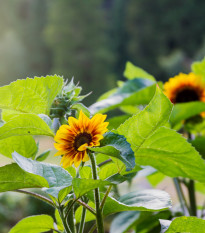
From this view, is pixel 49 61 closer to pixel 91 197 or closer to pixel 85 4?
pixel 85 4

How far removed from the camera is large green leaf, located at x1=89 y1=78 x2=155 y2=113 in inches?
21.6

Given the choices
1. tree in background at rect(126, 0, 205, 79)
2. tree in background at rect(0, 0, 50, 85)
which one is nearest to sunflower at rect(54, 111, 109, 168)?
tree in background at rect(126, 0, 205, 79)

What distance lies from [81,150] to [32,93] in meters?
0.07

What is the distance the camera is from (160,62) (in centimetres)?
1257

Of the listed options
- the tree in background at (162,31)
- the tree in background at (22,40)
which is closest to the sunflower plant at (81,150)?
the tree in background at (162,31)

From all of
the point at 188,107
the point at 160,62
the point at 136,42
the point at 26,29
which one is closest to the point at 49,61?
the point at 26,29

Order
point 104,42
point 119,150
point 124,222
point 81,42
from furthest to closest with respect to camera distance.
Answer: point 104,42
point 81,42
point 124,222
point 119,150

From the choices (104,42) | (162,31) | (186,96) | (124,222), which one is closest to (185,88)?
(186,96)

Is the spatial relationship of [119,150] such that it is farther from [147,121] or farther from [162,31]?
[162,31]

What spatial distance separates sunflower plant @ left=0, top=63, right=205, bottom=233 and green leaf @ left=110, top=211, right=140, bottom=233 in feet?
0.50

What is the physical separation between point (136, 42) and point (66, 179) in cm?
1373

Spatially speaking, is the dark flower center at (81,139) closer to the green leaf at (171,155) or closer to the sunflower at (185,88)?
the green leaf at (171,155)

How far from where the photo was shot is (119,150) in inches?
9.7

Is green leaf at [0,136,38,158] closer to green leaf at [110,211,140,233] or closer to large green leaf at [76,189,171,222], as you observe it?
large green leaf at [76,189,171,222]
